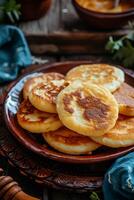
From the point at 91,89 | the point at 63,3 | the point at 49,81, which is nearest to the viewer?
the point at 91,89

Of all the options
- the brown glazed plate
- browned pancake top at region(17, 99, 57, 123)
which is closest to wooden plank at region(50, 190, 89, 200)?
the brown glazed plate

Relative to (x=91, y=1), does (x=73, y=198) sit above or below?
below

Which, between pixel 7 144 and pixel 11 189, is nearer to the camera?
pixel 11 189

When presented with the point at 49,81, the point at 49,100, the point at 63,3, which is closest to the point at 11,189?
the point at 49,100

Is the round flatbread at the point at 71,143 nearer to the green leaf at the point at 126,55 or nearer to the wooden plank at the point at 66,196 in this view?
the wooden plank at the point at 66,196

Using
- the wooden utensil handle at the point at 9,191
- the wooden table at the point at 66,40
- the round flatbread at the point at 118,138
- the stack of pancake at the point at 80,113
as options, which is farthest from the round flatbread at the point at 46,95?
the wooden table at the point at 66,40

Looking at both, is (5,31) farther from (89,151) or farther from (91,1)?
(89,151)

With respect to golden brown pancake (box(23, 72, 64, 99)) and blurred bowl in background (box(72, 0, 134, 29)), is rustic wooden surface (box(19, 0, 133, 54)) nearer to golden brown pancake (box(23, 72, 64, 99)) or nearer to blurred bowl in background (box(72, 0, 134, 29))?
blurred bowl in background (box(72, 0, 134, 29))
